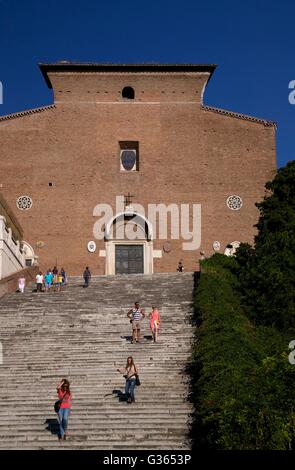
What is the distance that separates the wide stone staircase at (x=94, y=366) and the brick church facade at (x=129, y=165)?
679cm

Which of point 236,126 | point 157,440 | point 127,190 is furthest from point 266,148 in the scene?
point 157,440

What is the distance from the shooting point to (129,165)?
3172 cm

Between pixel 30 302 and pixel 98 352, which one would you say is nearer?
pixel 98 352

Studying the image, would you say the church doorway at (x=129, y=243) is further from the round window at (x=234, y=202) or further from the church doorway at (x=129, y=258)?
the round window at (x=234, y=202)

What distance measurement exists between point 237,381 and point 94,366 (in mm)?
4210

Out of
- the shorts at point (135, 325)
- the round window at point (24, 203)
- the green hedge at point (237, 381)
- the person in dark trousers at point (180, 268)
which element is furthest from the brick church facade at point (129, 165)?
the shorts at point (135, 325)

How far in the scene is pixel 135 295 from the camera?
22016 millimetres

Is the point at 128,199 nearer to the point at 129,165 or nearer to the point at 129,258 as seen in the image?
the point at 129,165

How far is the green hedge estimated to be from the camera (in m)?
10.5

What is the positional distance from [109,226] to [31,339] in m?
13.2

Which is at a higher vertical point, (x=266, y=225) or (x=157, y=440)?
(x=266, y=225)
